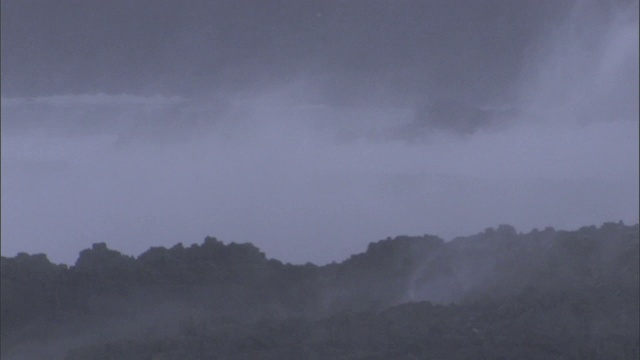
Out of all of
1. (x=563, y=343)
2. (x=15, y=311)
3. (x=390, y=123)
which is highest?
(x=390, y=123)

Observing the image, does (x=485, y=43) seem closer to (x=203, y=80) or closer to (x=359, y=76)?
(x=359, y=76)

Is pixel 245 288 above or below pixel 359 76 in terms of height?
below

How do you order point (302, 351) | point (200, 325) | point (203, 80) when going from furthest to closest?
point (203, 80), point (200, 325), point (302, 351)

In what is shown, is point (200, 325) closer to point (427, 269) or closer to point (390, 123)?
point (427, 269)

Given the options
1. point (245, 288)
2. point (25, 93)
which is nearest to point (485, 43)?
point (245, 288)

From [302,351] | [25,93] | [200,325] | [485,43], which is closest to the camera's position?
[302,351]

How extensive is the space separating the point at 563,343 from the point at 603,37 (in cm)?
273

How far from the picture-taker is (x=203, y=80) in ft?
26.4

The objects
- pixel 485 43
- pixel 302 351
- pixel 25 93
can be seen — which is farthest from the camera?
pixel 25 93

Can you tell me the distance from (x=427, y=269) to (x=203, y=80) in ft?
6.75

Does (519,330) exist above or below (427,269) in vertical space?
below

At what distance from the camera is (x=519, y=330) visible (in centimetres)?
647

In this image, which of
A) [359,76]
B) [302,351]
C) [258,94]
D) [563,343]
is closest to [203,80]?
[258,94]

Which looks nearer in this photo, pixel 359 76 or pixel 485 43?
pixel 485 43
